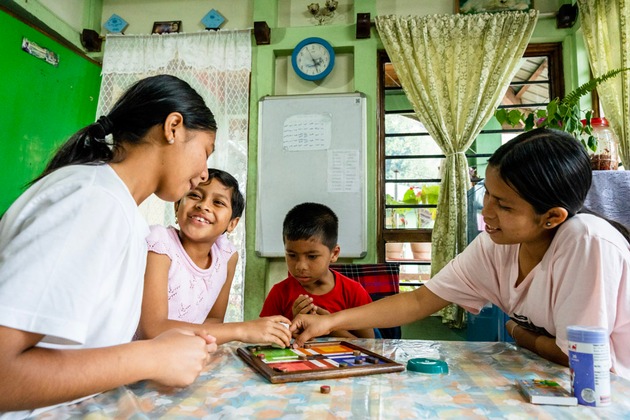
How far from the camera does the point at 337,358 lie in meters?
1.04

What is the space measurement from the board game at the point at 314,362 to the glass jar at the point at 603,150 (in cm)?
147

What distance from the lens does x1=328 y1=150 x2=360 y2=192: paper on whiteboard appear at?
3.12 meters

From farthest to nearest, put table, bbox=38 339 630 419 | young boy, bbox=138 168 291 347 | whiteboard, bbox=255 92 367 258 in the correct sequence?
whiteboard, bbox=255 92 367 258
young boy, bbox=138 168 291 347
table, bbox=38 339 630 419

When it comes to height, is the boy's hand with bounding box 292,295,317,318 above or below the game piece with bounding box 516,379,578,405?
above

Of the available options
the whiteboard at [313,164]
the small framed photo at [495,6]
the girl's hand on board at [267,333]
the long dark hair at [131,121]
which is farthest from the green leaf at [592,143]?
the long dark hair at [131,121]

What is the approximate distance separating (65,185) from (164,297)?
25.4 inches

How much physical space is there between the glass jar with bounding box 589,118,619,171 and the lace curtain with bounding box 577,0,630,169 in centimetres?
63

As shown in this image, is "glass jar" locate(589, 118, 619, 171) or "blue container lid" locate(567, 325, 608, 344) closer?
"blue container lid" locate(567, 325, 608, 344)

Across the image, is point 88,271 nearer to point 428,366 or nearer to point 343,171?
point 428,366

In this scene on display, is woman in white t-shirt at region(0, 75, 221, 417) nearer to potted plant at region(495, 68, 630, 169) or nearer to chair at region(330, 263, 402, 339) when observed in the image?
chair at region(330, 263, 402, 339)

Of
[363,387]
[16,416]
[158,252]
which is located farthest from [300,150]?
[16,416]

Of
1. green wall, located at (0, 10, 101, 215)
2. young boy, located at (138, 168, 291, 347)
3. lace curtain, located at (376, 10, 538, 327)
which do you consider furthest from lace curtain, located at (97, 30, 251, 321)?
young boy, located at (138, 168, 291, 347)

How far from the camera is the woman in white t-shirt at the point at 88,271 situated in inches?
22.4

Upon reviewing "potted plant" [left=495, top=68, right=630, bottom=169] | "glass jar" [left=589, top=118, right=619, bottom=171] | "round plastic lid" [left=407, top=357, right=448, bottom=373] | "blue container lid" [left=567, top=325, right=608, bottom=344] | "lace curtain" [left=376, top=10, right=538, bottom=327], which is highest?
"lace curtain" [left=376, top=10, right=538, bottom=327]
